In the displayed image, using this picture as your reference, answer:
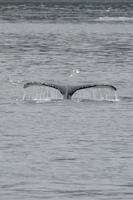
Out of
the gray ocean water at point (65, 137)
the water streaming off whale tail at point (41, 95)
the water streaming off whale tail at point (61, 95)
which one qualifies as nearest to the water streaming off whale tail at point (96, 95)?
the water streaming off whale tail at point (61, 95)

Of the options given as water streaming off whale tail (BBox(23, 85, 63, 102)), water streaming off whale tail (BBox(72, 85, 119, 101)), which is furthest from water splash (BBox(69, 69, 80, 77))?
water streaming off whale tail (BBox(23, 85, 63, 102))

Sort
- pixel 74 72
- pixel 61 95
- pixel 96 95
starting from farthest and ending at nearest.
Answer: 1. pixel 74 72
2. pixel 96 95
3. pixel 61 95

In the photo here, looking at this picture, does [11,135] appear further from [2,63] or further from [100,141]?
[2,63]

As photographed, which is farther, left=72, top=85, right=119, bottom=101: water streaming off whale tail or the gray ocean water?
left=72, top=85, right=119, bottom=101: water streaming off whale tail

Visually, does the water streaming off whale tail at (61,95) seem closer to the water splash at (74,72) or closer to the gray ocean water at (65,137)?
the gray ocean water at (65,137)

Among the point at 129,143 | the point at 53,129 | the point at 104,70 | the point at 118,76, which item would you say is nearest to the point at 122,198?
the point at 129,143

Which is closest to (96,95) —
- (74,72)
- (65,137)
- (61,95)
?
(61,95)

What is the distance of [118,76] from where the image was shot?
215 feet

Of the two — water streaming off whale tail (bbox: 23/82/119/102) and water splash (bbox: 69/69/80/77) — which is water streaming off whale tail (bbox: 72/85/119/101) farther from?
water splash (bbox: 69/69/80/77)

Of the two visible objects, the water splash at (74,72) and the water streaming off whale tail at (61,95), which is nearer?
the water streaming off whale tail at (61,95)

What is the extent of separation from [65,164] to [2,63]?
135 feet

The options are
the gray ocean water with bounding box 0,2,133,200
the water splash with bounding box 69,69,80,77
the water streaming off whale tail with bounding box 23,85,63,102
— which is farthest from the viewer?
the water splash with bounding box 69,69,80,77

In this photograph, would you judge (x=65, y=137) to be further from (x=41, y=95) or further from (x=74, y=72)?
(x=74, y=72)

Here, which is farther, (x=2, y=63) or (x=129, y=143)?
(x=2, y=63)
